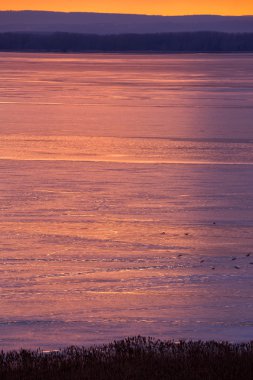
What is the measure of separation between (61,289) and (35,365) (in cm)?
248

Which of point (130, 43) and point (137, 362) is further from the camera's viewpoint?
point (130, 43)

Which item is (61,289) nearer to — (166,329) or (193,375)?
(166,329)

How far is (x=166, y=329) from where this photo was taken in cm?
809

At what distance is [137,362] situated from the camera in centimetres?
693

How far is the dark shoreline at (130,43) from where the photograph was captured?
13562cm

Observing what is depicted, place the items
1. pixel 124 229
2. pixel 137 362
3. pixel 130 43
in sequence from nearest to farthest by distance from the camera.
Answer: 1. pixel 137 362
2. pixel 124 229
3. pixel 130 43

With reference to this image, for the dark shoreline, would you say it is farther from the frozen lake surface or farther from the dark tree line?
the frozen lake surface

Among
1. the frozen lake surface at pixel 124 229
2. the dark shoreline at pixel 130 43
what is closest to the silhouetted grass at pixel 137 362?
the frozen lake surface at pixel 124 229

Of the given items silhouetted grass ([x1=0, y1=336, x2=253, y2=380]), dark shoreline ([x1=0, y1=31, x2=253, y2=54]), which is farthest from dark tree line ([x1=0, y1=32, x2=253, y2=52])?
silhouetted grass ([x1=0, y1=336, x2=253, y2=380])

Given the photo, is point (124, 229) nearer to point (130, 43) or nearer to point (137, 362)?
point (137, 362)

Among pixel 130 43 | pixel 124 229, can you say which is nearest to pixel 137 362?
pixel 124 229

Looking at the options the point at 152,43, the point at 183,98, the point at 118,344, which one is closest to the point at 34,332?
the point at 118,344

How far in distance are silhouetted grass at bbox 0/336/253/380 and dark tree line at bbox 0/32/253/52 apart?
12073 cm

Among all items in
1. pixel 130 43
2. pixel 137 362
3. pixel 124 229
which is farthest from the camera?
pixel 130 43
